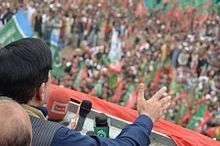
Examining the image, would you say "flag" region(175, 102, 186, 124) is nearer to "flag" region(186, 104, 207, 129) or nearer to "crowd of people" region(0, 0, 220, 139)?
"crowd of people" region(0, 0, 220, 139)

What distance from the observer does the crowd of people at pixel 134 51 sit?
11633mm

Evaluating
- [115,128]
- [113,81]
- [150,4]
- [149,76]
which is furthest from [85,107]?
[150,4]

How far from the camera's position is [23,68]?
67.5 inches

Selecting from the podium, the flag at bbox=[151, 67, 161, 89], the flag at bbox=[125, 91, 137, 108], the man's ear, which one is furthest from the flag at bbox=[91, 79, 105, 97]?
the man's ear

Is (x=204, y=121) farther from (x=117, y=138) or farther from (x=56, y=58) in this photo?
(x=117, y=138)

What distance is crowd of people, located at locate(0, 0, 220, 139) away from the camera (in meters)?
11.6

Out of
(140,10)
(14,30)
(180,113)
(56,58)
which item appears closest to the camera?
(14,30)

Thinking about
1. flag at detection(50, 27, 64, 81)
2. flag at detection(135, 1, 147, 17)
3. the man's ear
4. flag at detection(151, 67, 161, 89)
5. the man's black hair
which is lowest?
flag at detection(151, 67, 161, 89)

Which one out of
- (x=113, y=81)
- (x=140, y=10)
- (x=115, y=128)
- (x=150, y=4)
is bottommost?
(x=113, y=81)

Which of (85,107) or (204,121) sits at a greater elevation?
(85,107)

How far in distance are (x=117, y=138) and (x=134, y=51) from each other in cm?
1196

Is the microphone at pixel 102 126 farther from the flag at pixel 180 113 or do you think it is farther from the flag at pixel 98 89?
the flag at pixel 98 89

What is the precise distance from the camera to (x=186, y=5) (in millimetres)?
16203

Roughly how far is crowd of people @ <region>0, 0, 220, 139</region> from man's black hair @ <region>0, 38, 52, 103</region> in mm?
8776
